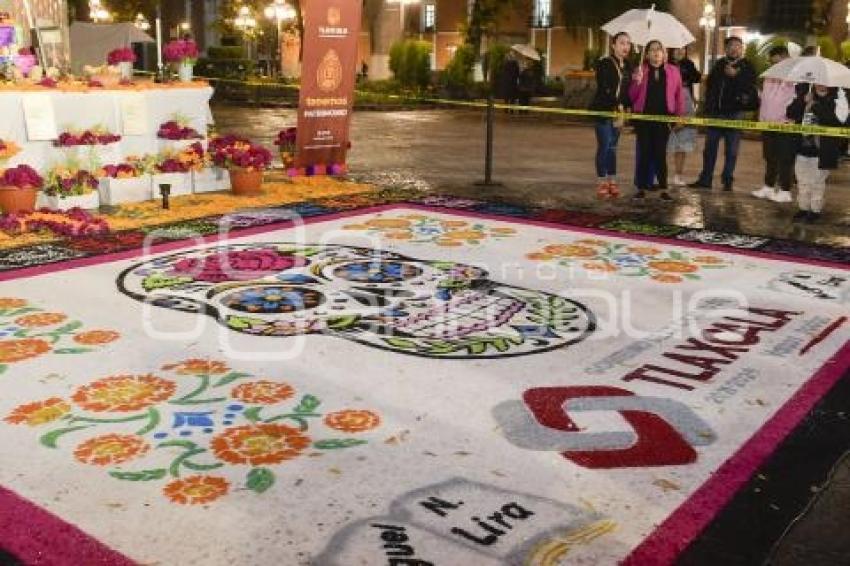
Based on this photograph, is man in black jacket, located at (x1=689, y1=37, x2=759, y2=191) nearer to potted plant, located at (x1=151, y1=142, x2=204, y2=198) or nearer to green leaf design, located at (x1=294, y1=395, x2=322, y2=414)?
potted plant, located at (x1=151, y1=142, x2=204, y2=198)

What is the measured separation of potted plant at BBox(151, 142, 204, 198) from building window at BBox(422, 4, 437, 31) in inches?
1319

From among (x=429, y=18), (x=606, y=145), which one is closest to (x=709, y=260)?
(x=606, y=145)

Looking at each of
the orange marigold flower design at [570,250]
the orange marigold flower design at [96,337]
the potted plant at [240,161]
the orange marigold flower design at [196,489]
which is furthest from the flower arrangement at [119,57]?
the orange marigold flower design at [196,489]

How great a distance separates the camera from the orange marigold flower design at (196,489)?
2869 millimetres

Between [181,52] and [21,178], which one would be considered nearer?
[21,178]

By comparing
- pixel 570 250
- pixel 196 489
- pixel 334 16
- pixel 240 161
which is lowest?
pixel 196 489

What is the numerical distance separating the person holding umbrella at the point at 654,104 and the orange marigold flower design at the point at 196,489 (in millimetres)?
6894

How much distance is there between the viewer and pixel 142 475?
3025mm

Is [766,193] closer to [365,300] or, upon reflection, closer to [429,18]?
[365,300]

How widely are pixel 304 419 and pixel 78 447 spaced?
859mm

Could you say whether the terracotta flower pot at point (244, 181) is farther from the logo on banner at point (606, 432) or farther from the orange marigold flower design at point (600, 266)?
the logo on banner at point (606, 432)

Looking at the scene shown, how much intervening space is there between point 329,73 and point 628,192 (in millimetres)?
3581

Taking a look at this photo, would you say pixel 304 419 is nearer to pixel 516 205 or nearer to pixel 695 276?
pixel 695 276

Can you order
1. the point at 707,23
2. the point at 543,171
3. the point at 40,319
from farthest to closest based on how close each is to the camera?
the point at 707,23 < the point at 543,171 < the point at 40,319
